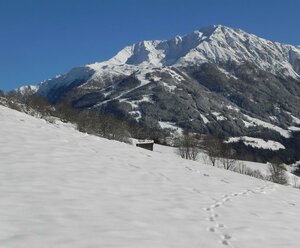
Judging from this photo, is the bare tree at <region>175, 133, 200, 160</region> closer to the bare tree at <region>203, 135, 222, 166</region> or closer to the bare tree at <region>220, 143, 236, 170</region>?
the bare tree at <region>203, 135, 222, 166</region>

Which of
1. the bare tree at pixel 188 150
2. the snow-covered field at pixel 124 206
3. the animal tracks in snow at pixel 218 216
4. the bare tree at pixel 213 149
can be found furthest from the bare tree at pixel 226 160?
the animal tracks in snow at pixel 218 216

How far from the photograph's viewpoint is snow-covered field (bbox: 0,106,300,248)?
12.5m

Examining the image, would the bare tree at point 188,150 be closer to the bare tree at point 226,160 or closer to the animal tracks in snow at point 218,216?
the bare tree at point 226,160

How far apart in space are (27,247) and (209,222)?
255 inches

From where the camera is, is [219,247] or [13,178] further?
[13,178]

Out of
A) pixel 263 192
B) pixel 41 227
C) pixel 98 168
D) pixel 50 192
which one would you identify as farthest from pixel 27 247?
pixel 263 192

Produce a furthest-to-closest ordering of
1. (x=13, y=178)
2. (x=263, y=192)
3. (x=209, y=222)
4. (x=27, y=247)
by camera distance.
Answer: (x=263, y=192), (x=13, y=178), (x=209, y=222), (x=27, y=247)

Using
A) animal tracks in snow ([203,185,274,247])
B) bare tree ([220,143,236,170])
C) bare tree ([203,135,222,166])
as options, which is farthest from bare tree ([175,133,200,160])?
animal tracks in snow ([203,185,274,247])

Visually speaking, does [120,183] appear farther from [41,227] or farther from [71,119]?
[71,119]

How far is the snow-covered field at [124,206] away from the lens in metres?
12.5

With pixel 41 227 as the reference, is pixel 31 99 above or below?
above

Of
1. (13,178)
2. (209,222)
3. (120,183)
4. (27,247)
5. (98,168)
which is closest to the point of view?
(27,247)

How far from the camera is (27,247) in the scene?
35.7 ft

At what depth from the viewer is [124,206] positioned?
52.8ft
